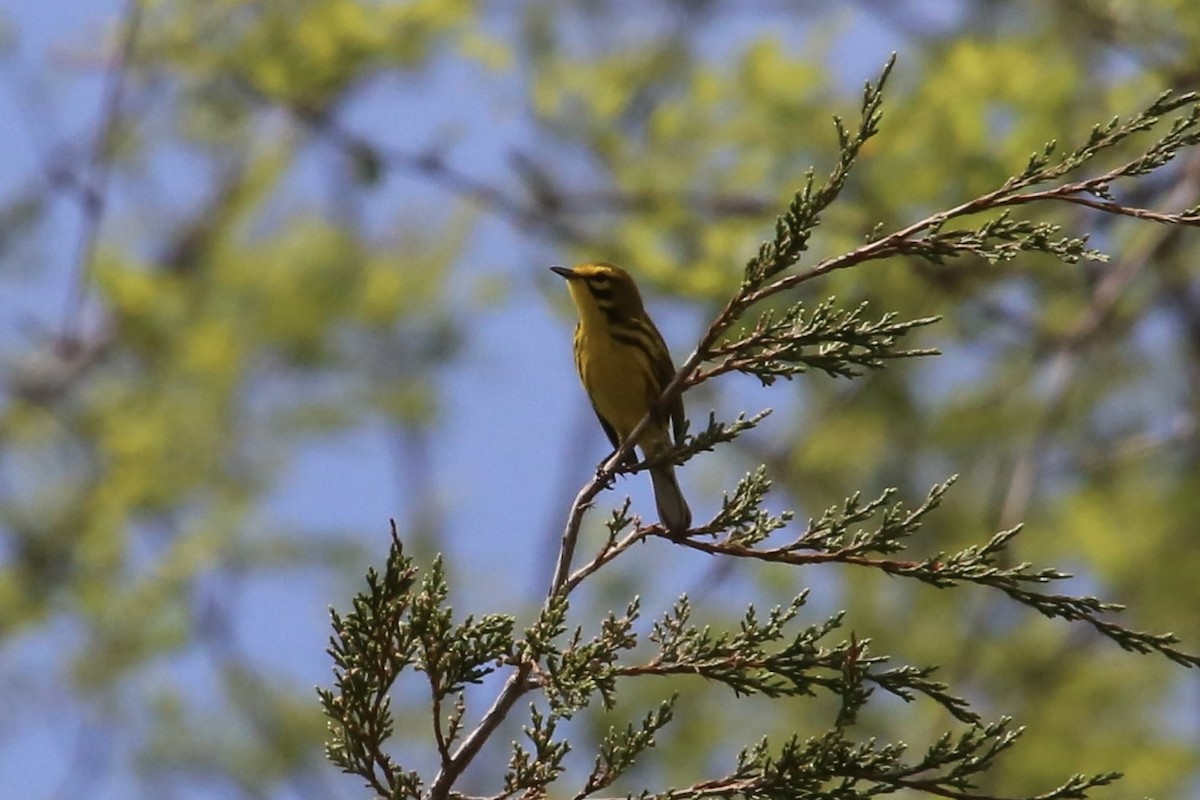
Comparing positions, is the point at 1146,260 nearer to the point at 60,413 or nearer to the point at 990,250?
the point at 990,250

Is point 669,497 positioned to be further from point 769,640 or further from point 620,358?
point 769,640

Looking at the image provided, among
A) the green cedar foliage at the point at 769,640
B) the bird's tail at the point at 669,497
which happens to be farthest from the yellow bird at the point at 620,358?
the green cedar foliage at the point at 769,640

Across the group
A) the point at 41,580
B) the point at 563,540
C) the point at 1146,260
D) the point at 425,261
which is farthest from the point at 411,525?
the point at 563,540

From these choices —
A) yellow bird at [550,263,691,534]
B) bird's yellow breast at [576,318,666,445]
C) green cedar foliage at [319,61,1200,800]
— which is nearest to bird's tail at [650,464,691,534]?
yellow bird at [550,263,691,534]

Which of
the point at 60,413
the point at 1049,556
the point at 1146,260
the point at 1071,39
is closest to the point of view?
the point at 1146,260

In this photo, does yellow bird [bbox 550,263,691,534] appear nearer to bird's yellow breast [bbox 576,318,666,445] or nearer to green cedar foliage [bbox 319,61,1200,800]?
bird's yellow breast [bbox 576,318,666,445]

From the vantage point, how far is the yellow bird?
457 cm

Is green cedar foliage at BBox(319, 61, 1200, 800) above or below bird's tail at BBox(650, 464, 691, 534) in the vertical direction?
below

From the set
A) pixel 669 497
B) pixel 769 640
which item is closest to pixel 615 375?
pixel 669 497

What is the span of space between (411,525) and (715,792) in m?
9.64

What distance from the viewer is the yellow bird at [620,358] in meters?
4.57

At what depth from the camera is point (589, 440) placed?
881 cm

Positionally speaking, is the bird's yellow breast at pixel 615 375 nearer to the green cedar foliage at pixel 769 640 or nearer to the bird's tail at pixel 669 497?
the bird's tail at pixel 669 497

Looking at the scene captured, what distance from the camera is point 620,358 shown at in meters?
4.58
